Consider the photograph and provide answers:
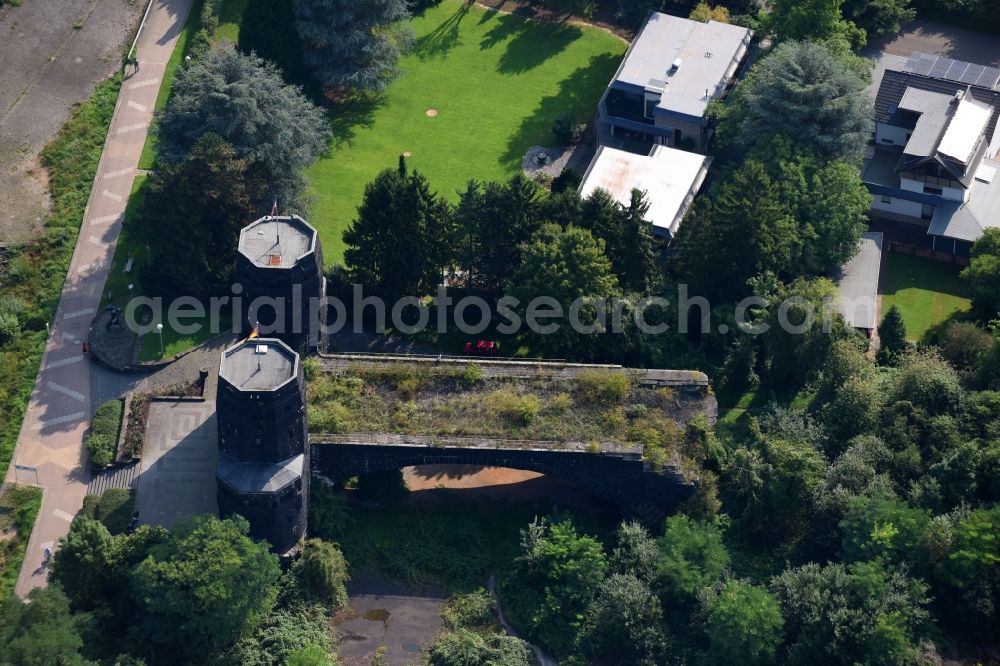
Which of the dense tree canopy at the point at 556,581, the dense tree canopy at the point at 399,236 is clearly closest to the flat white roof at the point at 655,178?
the dense tree canopy at the point at 399,236

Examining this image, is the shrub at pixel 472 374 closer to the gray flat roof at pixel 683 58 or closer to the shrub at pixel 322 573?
the shrub at pixel 322 573

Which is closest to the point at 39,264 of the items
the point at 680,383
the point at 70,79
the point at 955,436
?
the point at 70,79

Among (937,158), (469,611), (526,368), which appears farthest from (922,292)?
(469,611)

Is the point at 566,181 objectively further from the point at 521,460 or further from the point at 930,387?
the point at 930,387

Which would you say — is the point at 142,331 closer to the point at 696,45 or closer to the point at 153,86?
the point at 153,86

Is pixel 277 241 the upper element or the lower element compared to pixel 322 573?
upper

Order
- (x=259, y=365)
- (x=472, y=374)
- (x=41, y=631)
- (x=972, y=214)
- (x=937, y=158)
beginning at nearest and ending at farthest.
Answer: (x=41, y=631), (x=259, y=365), (x=472, y=374), (x=937, y=158), (x=972, y=214)
